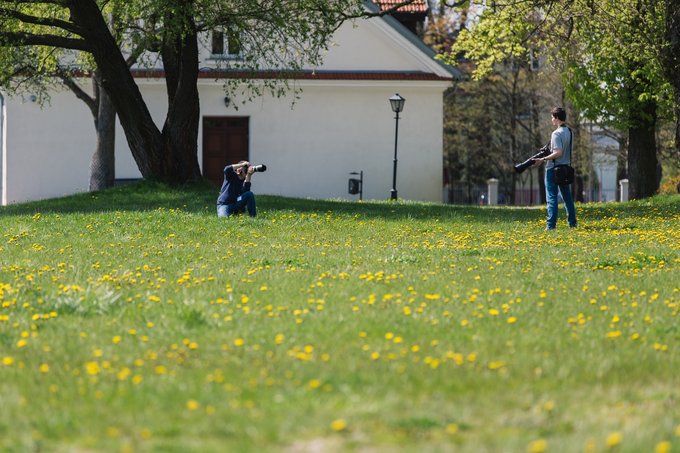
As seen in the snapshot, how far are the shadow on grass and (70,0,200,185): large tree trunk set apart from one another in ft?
1.70

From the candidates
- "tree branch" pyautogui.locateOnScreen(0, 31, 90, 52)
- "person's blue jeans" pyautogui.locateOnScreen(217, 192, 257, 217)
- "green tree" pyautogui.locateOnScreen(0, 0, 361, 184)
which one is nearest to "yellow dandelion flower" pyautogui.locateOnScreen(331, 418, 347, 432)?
"person's blue jeans" pyautogui.locateOnScreen(217, 192, 257, 217)

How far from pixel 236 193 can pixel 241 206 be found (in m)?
0.29

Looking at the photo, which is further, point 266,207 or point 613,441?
point 266,207

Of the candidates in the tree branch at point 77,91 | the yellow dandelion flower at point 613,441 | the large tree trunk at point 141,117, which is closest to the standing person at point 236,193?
the large tree trunk at point 141,117

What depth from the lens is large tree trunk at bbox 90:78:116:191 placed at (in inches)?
1325

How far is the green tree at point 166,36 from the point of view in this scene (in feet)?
75.6

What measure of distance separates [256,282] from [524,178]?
58.2 m

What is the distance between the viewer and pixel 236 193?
A: 64.8 ft

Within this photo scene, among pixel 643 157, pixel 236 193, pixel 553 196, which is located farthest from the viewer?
pixel 643 157

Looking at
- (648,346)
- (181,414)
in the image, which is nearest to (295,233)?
(648,346)

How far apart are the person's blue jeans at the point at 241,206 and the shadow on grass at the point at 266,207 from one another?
0.78m

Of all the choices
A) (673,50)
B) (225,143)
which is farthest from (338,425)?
(225,143)

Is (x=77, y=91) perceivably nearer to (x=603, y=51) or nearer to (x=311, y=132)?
(x=311, y=132)

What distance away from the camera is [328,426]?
18.1 feet
